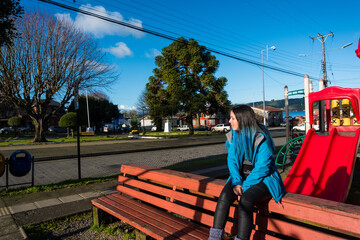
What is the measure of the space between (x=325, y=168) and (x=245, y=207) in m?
4.11

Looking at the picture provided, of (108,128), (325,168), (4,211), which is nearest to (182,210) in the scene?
(4,211)

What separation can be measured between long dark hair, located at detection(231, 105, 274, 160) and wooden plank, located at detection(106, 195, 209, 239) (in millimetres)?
985

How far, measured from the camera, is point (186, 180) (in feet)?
10.1

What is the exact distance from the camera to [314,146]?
6133mm

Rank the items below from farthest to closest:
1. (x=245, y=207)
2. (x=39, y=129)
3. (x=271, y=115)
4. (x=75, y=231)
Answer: (x=271, y=115)
(x=39, y=129)
(x=75, y=231)
(x=245, y=207)

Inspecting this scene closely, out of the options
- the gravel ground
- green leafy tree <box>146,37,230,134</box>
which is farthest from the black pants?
green leafy tree <box>146,37,230,134</box>

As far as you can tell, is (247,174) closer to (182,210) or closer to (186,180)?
(186,180)

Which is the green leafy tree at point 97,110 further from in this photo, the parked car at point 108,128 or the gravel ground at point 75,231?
the gravel ground at point 75,231

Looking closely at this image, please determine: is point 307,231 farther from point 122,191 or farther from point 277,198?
point 122,191

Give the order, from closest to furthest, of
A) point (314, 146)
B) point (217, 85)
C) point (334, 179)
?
1. point (334, 179)
2. point (314, 146)
3. point (217, 85)

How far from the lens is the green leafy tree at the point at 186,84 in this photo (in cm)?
3219

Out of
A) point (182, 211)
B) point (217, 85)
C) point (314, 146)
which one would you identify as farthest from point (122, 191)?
point (217, 85)

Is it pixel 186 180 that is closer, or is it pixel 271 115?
pixel 186 180

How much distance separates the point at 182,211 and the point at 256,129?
1.34m
